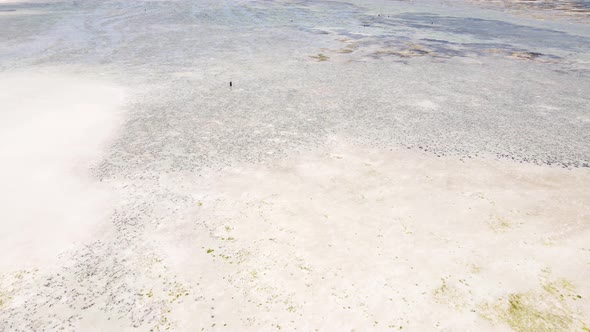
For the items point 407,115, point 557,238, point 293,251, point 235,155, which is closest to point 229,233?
point 293,251

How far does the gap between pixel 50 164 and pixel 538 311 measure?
345 inches

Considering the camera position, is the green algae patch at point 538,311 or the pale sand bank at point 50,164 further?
the pale sand bank at point 50,164

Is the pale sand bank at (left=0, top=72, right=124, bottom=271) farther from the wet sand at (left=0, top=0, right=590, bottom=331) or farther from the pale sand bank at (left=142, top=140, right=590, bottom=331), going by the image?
the pale sand bank at (left=142, top=140, right=590, bottom=331)

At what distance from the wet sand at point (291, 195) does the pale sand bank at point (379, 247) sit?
0.03m

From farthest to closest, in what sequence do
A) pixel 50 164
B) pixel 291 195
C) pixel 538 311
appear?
pixel 50 164 < pixel 291 195 < pixel 538 311

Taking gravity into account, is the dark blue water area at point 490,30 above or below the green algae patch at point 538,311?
above

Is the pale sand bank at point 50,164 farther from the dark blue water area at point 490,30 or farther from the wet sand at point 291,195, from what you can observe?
the dark blue water area at point 490,30

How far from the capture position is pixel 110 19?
2552cm

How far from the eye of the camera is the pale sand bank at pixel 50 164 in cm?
620

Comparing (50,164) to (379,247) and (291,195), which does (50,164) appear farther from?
(379,247)

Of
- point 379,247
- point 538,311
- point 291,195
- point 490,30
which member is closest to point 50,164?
point 291,195

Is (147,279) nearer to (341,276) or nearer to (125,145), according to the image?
(341,276)

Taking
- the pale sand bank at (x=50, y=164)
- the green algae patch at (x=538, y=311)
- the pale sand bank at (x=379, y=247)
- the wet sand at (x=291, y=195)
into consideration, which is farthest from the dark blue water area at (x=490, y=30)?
the pale sand bank at (x=50, y=164)

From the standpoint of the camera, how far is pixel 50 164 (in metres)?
8.20
